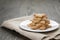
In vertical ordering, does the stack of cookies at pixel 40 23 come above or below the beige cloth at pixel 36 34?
above

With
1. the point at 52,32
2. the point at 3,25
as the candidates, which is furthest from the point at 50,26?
the point at 3,25

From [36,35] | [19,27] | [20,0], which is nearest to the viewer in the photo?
[36,35]

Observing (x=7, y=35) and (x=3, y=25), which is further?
(x=3, y=25)

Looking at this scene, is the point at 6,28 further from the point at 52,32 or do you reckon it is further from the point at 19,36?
the point at 52,32

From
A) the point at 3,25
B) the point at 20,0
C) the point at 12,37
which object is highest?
the point at 20,0

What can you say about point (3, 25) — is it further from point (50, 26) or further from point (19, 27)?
point (50, 26)

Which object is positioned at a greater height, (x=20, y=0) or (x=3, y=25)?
(x=20, y=0)

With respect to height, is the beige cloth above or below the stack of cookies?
below

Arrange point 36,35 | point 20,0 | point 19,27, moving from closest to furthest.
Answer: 1. point 36,35
2. point 19,27
3. point 20,0

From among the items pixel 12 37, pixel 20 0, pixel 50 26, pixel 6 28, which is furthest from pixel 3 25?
pixel 20 0
